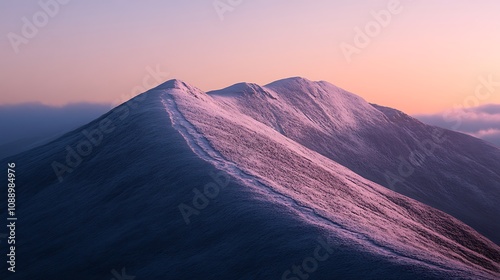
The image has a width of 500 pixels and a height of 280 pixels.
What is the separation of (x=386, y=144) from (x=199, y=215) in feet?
284

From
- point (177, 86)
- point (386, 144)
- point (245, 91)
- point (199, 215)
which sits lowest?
point (386, 144)

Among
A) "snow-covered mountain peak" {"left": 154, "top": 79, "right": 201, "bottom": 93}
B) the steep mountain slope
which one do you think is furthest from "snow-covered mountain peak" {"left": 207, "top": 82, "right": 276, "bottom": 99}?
"snow-covered mountain peak" {"left": 154, "top": 79, "right": 201, "bottom": 93}

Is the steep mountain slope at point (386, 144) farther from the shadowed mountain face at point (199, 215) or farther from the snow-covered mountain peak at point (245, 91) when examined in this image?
the shadowed mountain face at point (199, 215)

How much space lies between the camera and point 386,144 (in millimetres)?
105312

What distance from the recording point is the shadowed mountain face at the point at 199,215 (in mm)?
19812

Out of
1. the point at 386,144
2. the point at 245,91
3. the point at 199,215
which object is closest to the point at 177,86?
the point at 245,91

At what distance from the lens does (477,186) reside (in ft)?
331

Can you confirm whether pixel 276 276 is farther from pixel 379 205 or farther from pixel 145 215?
pixel 379 205

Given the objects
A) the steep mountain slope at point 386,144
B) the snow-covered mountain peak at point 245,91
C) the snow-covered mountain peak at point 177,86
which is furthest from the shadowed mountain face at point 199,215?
the snow-covered mountain peak at point 245,91

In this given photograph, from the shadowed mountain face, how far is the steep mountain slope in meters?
30.2

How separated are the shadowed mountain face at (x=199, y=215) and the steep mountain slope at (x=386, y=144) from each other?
3023cm

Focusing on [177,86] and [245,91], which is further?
[245,91]

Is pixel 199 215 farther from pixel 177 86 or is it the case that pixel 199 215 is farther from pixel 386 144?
pixel 386 144

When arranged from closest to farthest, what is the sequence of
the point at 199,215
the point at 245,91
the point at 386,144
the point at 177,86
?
the point at 199,215
the point at 177,86
the point at 245,91
the point at 386,144
